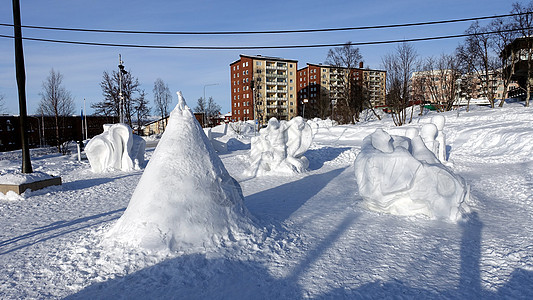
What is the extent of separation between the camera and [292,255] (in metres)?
4.79

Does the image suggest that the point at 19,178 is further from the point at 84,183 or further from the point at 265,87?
the point at 265,87

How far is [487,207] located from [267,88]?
62.1 meters

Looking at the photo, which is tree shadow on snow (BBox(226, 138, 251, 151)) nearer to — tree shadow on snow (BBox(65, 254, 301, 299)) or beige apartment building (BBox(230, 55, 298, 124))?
tree shadow on snow (BBox(65, 254, 301, 299))

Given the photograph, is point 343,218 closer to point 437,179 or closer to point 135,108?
point 437,179

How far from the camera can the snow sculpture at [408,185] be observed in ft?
21.2

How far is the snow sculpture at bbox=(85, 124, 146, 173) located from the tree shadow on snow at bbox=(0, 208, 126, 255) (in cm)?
698

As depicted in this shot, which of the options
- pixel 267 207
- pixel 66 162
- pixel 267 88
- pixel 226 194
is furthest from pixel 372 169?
pixel 267 88

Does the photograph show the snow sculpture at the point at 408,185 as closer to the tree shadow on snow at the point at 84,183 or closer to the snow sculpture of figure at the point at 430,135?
the snow sculpture of figure at the point at 430,135

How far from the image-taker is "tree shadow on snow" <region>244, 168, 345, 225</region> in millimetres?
6961

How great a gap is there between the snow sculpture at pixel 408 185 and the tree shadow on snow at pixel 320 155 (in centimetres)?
692

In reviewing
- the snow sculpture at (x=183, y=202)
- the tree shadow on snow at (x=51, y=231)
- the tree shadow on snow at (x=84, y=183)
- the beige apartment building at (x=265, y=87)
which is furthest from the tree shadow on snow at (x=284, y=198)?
the beige apartment building at (x=265, y=87)

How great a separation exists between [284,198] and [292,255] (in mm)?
3852

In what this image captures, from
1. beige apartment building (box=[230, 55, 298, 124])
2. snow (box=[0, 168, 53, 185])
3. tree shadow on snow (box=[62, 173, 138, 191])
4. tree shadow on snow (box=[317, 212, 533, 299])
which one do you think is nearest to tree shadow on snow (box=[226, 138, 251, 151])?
tree shadow on snow (box=[62, 173, 138, 191])

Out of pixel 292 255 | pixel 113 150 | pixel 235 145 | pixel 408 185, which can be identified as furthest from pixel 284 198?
pixel 235 145
